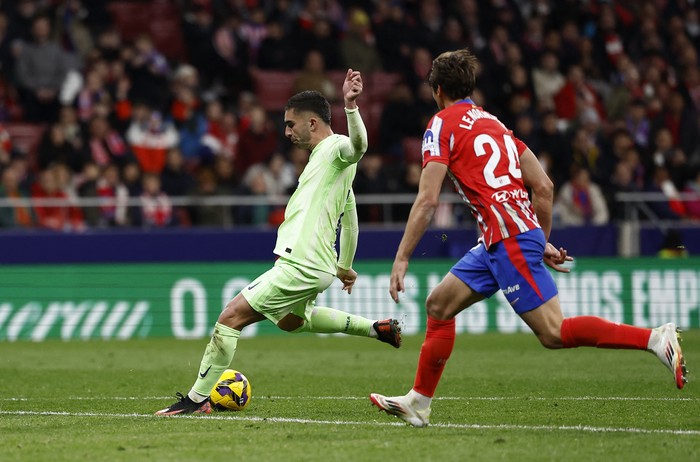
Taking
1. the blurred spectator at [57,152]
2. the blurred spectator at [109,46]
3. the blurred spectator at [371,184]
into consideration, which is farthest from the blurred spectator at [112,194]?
the blurred spectator at [371,184]

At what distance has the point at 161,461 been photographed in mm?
6691

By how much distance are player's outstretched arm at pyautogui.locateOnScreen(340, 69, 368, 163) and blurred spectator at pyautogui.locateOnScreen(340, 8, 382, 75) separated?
1391cm

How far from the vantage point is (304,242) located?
9086 mm

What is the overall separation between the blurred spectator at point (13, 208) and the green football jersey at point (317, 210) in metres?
9.55

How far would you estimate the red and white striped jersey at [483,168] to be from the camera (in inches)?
306

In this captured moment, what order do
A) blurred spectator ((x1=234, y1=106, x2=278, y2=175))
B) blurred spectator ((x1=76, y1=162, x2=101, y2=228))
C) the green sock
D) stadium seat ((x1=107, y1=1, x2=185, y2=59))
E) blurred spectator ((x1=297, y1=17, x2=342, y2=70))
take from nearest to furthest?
the green sock, blurred spectator ((x1=76, y1=162, x2=101, y2=228)), blurred spectator ((x1=234, y1=106, x2=278, y2=175)), blurred spectator ((x1=297, y1=17, x2=342, y2=70)), stadium seat ((x1=107, y1=1, x2=185, y2=59))

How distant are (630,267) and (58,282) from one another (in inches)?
331

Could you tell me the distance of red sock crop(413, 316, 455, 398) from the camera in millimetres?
8000

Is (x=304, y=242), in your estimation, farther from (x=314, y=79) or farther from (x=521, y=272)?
(x=314, y=79)

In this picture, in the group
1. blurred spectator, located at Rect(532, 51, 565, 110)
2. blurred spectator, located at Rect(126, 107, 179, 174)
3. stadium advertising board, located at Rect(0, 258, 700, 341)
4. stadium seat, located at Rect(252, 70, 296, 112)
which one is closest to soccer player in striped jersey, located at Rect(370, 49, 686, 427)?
stadium advertising board, located at Rect(0, 258, 700, 341)

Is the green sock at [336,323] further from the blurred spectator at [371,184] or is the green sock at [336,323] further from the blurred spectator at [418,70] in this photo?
the blurred spectator at [418,70]

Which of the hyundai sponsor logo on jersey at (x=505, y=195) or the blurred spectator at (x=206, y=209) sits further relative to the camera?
the blurred spectator at (x=206, y=209)

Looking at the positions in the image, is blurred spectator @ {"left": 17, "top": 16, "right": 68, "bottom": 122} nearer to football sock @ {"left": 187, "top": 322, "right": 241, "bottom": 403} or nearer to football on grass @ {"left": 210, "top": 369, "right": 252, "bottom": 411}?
football on grass @ {"left": 210, "top": 369, "right": 252, "bottom": 411}

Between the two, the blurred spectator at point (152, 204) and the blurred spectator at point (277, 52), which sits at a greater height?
the blurred spectator at point (277, 52)
